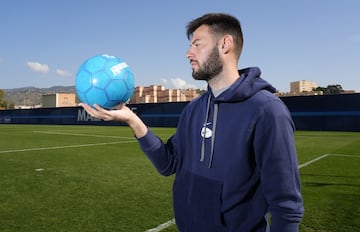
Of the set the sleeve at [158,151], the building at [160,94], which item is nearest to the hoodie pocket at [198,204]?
the sleeve at [158,151]

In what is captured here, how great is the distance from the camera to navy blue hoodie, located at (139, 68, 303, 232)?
1643mm

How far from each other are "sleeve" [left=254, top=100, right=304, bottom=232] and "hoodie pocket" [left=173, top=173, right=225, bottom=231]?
279mm

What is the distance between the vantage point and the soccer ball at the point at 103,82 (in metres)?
2.56

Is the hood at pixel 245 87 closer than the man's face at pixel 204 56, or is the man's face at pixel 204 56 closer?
the hood at pixel 245 87

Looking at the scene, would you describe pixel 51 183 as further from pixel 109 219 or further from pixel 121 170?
pixel 109 219

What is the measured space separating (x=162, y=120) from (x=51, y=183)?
83.8 feet

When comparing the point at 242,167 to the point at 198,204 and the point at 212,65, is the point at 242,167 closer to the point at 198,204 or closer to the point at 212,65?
the point at 198,204

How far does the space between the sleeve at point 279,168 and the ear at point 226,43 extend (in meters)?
0.46

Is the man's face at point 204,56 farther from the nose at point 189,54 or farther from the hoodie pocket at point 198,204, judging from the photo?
the hoodie pocket at point 198,204

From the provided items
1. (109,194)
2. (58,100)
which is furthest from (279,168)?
(58,100)

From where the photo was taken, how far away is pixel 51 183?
22.6ft

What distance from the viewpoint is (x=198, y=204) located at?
1.88m

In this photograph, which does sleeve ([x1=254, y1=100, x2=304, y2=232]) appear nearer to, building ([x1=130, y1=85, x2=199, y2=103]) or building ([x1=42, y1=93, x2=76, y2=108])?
building ([x1=130, y1=85, x2=199, y2=103])

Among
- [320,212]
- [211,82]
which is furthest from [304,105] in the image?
[211,82]
